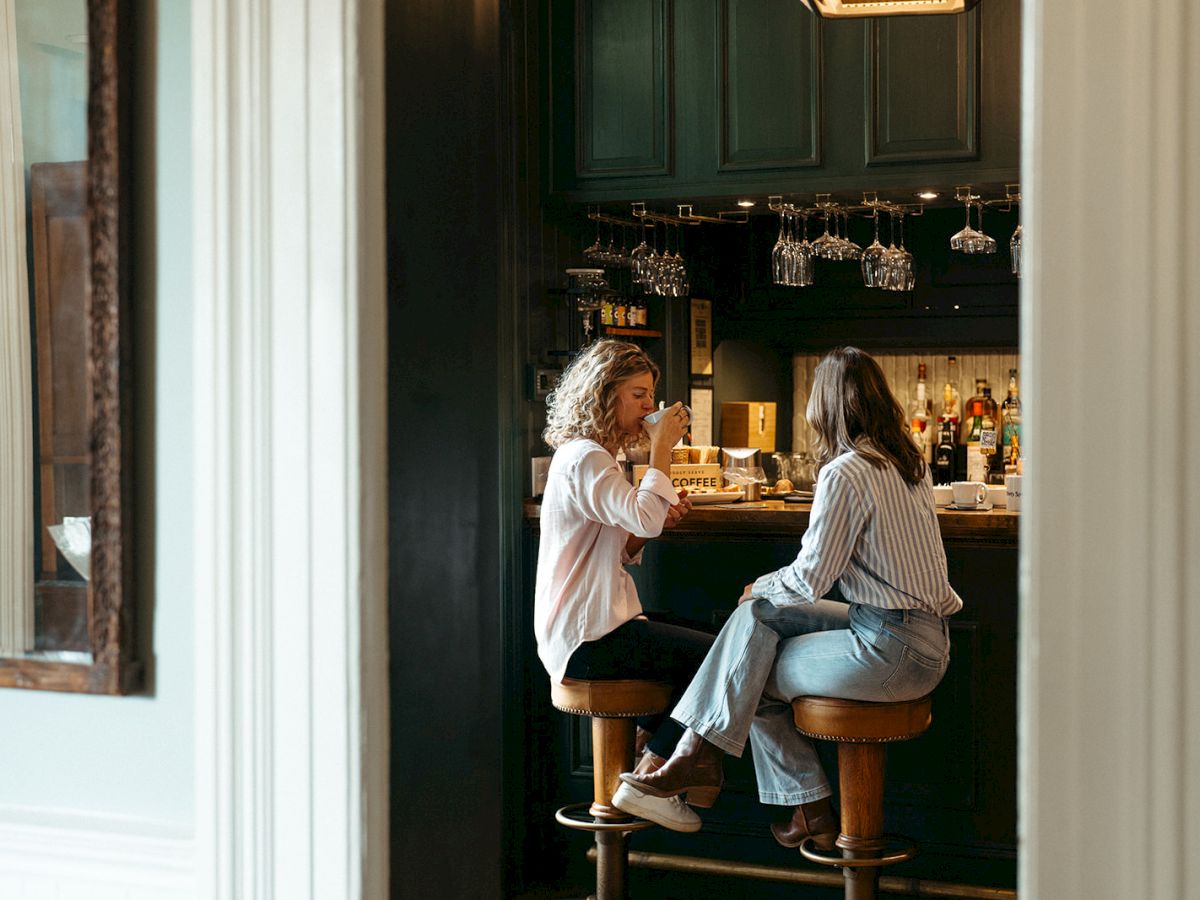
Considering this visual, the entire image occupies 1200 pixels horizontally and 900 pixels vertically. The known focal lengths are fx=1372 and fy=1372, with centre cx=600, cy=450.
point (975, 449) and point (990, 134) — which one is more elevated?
point (990, 134)

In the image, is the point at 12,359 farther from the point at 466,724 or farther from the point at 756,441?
the point at 756,441

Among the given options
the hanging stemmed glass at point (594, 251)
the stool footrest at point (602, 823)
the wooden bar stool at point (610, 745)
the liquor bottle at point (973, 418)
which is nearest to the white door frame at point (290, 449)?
the wooden bar stool at point (610, 745)

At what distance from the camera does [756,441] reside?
6.23m

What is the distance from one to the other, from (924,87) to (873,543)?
67.0 inches

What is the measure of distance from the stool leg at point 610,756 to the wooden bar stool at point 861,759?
49 centimetres

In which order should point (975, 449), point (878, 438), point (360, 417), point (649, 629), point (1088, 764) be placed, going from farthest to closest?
point (975, 449), point (649, 629), point (878, 438), point (360, 417), point (1088, 764)

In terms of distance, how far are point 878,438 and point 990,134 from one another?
1.36 meters

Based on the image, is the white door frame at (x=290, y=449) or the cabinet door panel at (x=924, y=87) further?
the cabinet door panel at (x=924, y=87)

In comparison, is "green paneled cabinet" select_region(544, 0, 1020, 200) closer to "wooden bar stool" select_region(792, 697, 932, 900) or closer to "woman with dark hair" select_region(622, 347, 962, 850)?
"woman with dark hair" select_region(622, 347, 962, 850)

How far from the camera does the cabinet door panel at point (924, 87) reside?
4.27 meters

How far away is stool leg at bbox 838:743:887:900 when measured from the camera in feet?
11.2

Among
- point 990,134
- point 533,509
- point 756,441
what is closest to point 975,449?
point 756,441

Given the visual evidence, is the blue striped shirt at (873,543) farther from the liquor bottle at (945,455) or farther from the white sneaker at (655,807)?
the liquor bottle at (945,455)

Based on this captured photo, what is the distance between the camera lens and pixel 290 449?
164 centimetres
